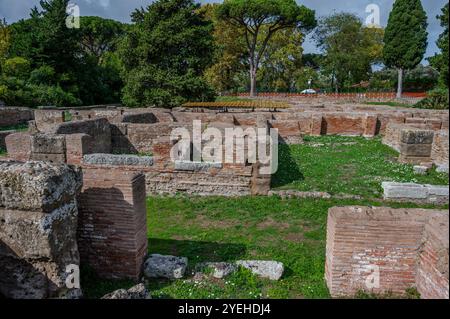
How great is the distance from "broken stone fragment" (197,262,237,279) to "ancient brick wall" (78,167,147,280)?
76 cm

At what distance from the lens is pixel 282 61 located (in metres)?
37.5

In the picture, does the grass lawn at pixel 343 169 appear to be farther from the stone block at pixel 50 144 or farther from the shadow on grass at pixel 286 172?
the stone block at pixel 50 144

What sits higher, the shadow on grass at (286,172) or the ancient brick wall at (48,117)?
the ancient brick wall at (48,117)

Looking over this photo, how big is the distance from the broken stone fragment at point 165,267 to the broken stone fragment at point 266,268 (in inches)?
27.1

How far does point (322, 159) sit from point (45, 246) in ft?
25.7

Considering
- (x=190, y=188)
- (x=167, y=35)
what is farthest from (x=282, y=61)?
(x=190, y=188)

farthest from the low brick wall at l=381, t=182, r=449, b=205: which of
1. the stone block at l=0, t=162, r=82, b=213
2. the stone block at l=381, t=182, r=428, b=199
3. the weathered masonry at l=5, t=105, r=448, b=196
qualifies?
the stone block at l=0, t=162, r=82, b=213

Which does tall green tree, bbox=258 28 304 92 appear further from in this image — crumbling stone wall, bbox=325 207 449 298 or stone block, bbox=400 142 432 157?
crumbling stone wall, bbox=325 207 449 298

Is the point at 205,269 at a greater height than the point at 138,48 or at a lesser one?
lesser

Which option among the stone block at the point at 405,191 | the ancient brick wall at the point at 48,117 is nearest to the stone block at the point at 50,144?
the stone block at the point at 405,191

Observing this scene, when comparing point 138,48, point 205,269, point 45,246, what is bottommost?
point 205,269

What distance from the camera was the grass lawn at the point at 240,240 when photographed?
3.84 m

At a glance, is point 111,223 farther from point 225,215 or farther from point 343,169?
point 343,169
